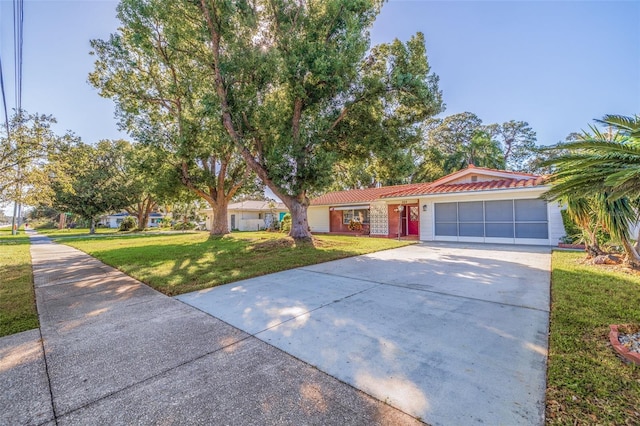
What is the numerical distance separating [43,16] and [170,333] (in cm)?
1221

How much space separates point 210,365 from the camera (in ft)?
9.81

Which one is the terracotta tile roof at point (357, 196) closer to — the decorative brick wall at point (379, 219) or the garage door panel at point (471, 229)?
the decorative brick wall at point (379, 219)

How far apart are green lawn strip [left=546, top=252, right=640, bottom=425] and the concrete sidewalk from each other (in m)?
1.38

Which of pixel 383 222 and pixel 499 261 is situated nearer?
pixel 499 261

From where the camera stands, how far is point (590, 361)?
286 centimetres

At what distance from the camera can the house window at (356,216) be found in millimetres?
21936

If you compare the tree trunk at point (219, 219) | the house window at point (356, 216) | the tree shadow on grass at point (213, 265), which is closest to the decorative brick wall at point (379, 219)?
the house window at point (356, 216)


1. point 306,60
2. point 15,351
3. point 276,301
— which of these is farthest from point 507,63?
point 15,351

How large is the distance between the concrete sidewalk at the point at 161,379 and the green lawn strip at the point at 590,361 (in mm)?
1376

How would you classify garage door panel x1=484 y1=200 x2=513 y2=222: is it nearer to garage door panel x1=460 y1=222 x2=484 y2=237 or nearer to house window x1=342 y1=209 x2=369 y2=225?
garage door panel x1=460 y1=222 x2=484 y2=237

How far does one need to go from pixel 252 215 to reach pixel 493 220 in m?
25.3

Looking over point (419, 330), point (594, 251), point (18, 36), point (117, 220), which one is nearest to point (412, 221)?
point (594, 251)

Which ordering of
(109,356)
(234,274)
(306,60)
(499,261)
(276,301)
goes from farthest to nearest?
(306,60) → (499,261) → (234,274) → (276,301) → (109,356)

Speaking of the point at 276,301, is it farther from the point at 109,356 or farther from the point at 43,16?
the point at 43,16
